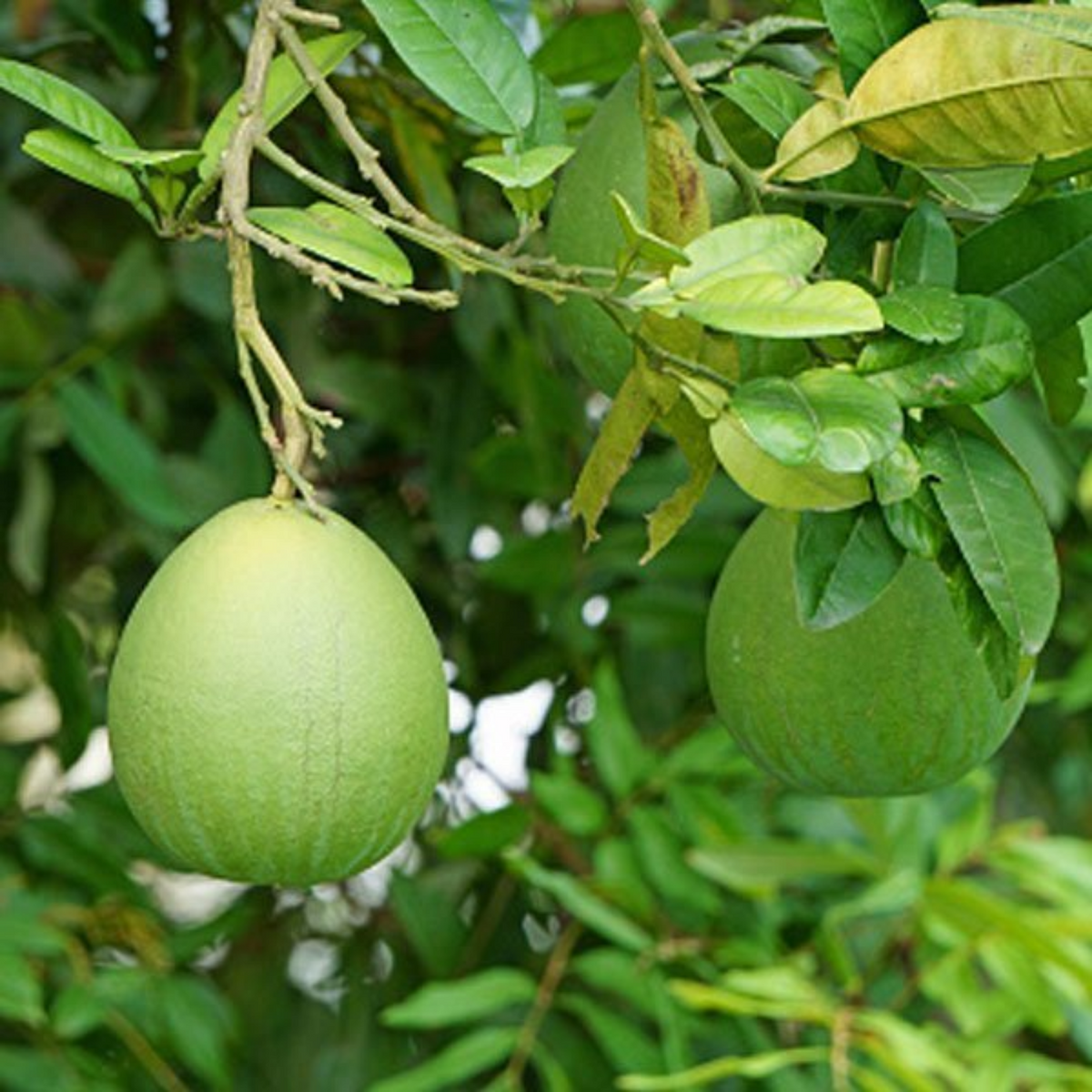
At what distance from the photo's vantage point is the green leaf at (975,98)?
2.42ft

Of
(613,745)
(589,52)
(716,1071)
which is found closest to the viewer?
(589,52)

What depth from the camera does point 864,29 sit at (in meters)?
0.80

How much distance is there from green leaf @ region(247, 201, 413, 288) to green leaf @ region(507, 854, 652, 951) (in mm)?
713

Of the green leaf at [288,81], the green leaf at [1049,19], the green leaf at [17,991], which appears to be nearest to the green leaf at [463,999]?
the green leaf at [17,991]

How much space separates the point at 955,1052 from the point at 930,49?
891 mm

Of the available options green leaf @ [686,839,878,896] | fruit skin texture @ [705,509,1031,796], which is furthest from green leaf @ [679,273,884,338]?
green leaf @ [686,839,878,896]

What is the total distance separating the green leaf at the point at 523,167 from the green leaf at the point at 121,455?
75 centimetres

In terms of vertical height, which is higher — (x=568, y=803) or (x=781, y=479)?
(x=781, y=479)

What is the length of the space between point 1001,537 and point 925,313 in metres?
0.08

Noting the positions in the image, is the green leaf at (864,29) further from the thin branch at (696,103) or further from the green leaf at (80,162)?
the green leaf at (80,162)

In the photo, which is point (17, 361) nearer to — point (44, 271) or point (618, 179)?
point (44, 271)

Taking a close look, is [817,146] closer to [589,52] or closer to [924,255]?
[924,255]

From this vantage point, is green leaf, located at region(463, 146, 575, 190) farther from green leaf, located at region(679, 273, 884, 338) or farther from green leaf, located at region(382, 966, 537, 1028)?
green leaf, located at region(382, 966, 537, 1028)

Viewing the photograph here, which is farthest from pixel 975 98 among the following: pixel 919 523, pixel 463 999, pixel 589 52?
pixel 463 999
